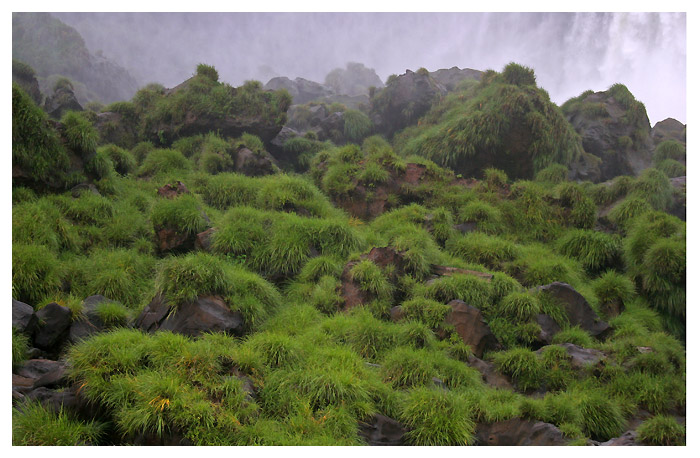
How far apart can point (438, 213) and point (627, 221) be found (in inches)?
172

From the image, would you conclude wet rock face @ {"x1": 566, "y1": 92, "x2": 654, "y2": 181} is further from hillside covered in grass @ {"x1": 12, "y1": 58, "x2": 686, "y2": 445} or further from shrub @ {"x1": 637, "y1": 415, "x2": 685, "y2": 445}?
shrub @ {"x1": 637, "y1": 415, "x2": 685, "y2": 445}

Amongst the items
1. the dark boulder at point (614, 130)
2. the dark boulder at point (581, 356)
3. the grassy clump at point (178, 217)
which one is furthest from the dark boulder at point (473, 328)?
the dark boulder at point (614, 130)

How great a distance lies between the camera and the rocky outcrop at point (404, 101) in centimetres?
1891

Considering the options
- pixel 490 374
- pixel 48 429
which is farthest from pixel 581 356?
pixel 48 429

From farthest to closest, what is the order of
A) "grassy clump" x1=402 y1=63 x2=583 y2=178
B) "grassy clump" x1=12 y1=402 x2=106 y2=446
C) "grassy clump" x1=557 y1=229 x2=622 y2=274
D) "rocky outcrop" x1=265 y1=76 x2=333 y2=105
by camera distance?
1. "rocky outcrop" x1=265 y1=76 x2=333 y2=105
2. "grassy clump" x1=402 y1=63 x2=583 y2=178
3. "grassy clump" x1=557 y1=229 x2=622 y2=274
4. "grassy clump" x1=12 y1=402 x2=106 y2=446

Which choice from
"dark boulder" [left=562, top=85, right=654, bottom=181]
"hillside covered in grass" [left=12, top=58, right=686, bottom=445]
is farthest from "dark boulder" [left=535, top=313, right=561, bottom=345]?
"dark boulder" [left=562, top=85, right=654, bottom=181]

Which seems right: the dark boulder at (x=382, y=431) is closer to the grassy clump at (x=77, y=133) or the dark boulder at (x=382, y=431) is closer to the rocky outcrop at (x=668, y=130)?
the grassy clump at (x=77, y=133)

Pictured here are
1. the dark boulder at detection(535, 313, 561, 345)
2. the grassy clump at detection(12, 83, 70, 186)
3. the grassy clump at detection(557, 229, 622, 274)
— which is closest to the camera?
the dark boulder at detection(535, 313, 561, 345)

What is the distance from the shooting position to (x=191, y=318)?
6.09 metres

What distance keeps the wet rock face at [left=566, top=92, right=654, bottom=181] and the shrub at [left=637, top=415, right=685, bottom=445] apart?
11.7 metres

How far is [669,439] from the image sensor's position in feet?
15.7

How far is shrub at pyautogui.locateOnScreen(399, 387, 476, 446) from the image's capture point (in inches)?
183

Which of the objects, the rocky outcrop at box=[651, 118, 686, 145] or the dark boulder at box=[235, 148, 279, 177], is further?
the rocky outcrop at box=[651, 118, 686, 145]

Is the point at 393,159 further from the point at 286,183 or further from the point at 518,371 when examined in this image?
the point at 518,371
